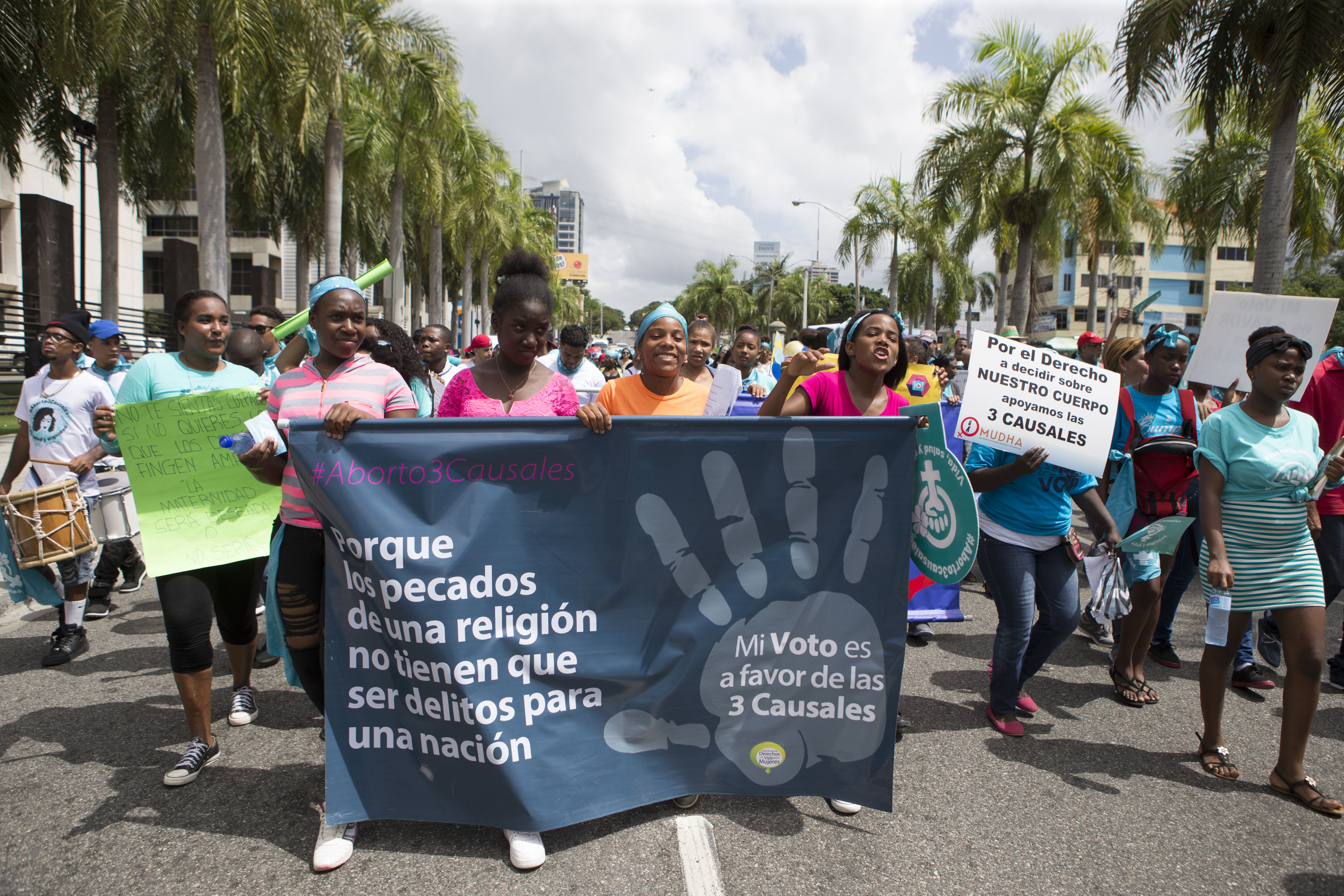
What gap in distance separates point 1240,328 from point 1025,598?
321 centimetres

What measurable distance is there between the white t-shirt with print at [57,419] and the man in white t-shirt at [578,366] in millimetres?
3726

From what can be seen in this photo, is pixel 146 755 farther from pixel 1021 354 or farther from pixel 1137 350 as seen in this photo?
pixel 1137 350

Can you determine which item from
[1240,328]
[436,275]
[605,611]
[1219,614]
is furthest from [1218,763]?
[436,275]

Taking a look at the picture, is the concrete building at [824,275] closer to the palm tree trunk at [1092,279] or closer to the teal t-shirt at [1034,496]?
the palm tree trunk at [1092,279]

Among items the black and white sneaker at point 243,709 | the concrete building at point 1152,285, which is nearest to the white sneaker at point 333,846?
the black and white sneaker at point 243,709

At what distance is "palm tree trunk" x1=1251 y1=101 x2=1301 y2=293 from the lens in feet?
32.7

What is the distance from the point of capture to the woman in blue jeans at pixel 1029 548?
11.9 ft

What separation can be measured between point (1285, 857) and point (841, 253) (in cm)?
3104

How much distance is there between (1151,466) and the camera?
429 cm

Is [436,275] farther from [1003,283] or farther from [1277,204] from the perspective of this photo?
[1277,204]

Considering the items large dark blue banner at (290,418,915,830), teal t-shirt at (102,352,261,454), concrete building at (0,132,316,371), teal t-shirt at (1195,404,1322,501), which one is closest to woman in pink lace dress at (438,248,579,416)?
large dark blue banner at (290,418,915,830)

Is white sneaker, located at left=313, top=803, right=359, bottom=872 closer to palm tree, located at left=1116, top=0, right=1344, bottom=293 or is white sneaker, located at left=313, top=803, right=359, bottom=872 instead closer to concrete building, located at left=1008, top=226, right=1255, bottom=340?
palm tree, located at left=1116, top=0, right=1344, bottom=293

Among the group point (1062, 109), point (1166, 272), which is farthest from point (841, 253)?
point (1166, 272)

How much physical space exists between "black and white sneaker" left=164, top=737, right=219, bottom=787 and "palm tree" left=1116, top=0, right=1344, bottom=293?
478 inches
